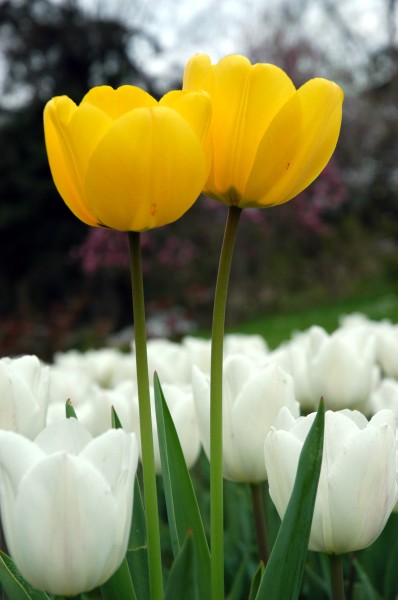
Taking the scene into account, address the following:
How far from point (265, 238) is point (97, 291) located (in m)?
2.98

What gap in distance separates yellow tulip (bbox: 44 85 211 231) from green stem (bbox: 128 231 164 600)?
4 cm

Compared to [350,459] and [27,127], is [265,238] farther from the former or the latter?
[350,459]

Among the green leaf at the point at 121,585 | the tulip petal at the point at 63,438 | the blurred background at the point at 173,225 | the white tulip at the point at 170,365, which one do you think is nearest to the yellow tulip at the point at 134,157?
the tulip petal at the point at 63,438

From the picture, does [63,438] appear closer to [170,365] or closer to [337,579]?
[337,579]

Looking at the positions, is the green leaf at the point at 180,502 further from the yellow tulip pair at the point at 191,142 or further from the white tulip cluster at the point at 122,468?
the yellow tulip pair at the point at 191,142

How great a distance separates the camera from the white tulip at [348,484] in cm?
71

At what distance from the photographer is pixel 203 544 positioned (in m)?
0.75

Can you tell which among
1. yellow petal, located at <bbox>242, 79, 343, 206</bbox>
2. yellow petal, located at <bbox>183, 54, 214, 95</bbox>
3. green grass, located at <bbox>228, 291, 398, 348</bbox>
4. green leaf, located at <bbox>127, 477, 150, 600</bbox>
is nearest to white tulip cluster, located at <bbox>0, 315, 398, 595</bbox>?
green leaf, located at <bbox>127, 477, 150, 600</bbox>

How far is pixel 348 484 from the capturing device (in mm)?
710

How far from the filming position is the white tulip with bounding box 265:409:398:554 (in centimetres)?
71

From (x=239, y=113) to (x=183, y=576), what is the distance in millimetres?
413

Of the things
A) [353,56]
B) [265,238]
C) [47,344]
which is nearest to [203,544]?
[47,344]

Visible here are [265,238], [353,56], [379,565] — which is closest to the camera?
[379,565]

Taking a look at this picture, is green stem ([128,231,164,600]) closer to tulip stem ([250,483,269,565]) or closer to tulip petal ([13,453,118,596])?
tulip petal ([13,453,118,596])
